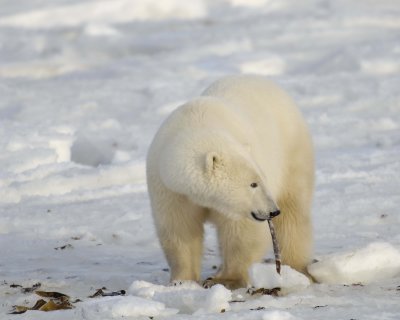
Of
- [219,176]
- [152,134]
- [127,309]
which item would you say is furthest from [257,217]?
[152,134]

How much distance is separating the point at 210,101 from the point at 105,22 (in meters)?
10.2

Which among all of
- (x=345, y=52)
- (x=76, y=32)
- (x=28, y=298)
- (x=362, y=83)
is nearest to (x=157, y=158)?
(x=28, y=298)

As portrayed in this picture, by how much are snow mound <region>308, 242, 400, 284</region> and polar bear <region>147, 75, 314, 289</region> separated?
12.5 inches

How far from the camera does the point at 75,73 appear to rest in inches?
451

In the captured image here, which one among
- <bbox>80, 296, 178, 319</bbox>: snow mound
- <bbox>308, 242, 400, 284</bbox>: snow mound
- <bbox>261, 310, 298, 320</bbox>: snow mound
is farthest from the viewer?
<bbox>308, 242, 400, 284</bbox>: snow mound

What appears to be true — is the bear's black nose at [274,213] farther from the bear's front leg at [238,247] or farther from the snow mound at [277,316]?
the snow mound at [277,316]

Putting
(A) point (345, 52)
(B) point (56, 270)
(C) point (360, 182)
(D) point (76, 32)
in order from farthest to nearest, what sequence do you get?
(D) point (76, 32)
(A) point (345, 52)
(C) point (360, 182)
(B) point (56, 270)

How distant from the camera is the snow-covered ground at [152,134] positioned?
3693 millimetres

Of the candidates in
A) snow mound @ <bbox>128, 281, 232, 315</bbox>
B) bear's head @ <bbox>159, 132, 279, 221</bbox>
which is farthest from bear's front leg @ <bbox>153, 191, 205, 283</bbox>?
snow mound @ <bbox>128, 281, 232, 315</bbox>

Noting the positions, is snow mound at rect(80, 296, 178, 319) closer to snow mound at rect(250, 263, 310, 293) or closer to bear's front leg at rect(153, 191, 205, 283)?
snow mound at rect(250, 263, 310, 293)

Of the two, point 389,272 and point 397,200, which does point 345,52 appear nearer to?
point 397,200

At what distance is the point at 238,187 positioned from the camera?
373 cm

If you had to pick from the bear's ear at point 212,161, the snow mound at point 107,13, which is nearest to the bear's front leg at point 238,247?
the bear's ear at point 212,161

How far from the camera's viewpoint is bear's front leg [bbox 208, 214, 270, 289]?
3893mm
